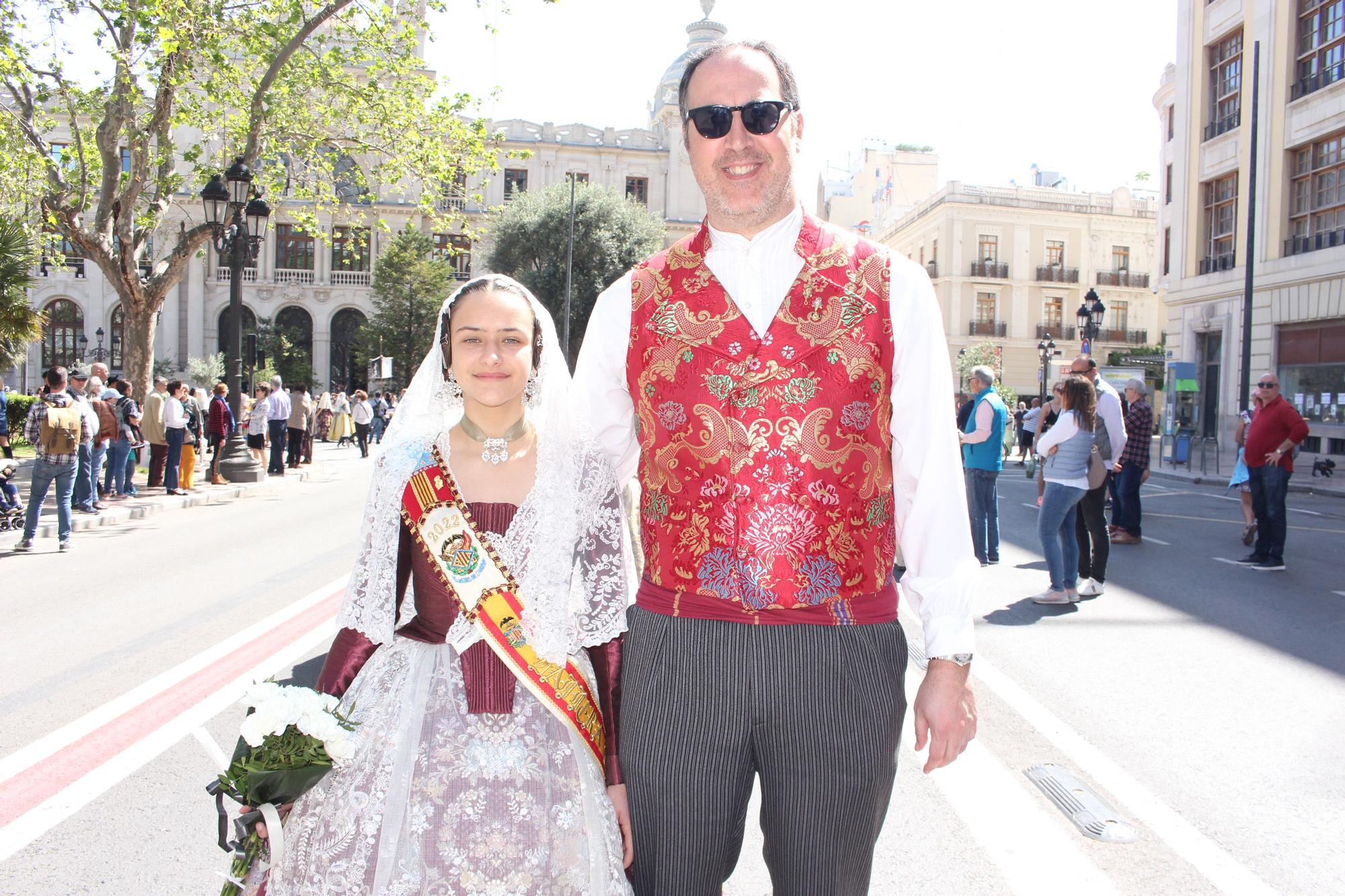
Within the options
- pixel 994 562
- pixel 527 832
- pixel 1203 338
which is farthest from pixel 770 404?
pixel 1203 338

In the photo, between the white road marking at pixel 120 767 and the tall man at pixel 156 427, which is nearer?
the white road marking at pixel 120 767

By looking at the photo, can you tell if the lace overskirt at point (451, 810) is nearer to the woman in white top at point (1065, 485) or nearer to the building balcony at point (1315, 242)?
the woman in white top at point (1065, 485)

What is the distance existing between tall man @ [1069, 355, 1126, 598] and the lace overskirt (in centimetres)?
683

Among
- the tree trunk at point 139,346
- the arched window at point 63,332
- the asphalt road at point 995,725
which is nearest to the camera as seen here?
the asphalt road at point 995,725

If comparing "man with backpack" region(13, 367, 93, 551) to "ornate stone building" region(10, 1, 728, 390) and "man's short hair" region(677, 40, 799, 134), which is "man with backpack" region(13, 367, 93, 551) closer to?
"man's short hair" region(677, 40, 799, 134)

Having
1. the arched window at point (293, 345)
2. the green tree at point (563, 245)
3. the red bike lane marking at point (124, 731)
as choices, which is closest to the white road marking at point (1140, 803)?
the red bike lane marking at point (124, 731)

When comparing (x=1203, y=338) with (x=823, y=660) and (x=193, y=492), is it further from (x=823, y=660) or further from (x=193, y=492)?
(x=823, y=660)

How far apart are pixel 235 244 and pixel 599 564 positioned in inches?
632

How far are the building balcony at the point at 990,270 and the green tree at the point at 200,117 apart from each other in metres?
37.6

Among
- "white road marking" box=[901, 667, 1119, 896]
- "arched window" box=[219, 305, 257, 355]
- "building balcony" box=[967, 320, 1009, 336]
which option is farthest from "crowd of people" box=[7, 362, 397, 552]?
"building balcony" box=[967, 320, 1009, 336]

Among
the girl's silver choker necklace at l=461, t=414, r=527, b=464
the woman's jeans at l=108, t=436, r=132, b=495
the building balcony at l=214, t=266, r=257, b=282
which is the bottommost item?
the woman's jeans at l=108, t=436, r=132, b=495

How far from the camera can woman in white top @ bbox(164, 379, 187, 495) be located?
1552 cm

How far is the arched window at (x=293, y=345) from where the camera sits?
51531 millimetres

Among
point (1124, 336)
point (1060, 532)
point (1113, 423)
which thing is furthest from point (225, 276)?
point (1060, 532)
